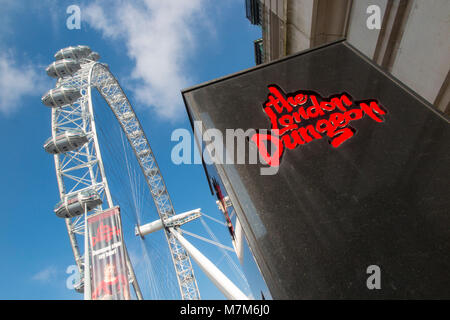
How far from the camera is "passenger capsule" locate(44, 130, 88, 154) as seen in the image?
59.8 ft

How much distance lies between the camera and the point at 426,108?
11.6 feet

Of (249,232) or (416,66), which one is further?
(416,66)

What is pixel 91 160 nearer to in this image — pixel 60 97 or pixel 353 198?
pixel 60 97

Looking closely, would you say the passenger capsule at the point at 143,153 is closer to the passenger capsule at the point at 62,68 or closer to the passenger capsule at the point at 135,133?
the passenger capsule at the point at 135,133

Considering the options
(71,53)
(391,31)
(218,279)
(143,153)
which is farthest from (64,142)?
(391,31)

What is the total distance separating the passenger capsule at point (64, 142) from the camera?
18.2 meters

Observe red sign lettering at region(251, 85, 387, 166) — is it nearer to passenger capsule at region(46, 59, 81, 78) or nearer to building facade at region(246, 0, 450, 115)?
building facade at region(246, 0, 450, 115)

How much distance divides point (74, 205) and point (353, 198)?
17042 millimetres

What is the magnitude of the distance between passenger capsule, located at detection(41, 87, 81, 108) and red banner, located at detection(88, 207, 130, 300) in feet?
41.9

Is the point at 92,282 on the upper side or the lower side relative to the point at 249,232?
lower
